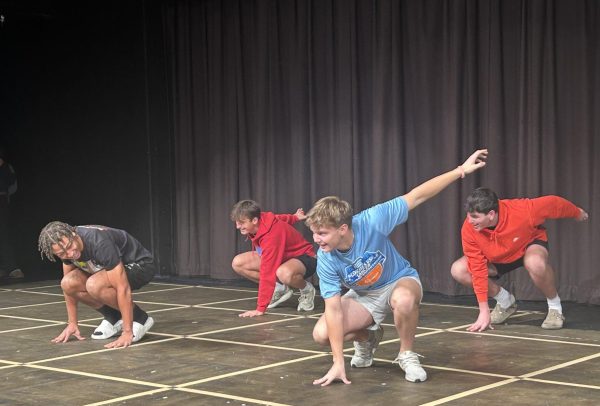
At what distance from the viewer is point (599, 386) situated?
4152mm

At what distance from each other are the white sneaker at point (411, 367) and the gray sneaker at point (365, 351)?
212mm

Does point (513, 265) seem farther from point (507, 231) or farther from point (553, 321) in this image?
point (553, 321)

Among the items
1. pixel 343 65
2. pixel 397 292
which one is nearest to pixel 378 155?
pixel 343 65

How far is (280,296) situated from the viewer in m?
6.93

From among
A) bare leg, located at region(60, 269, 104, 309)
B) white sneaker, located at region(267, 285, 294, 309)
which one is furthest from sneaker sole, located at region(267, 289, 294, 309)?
bare leg, located at region(60, 269, 104, 309)

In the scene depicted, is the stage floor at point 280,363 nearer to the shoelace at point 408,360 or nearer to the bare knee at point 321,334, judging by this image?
the shoelace at point 408,360

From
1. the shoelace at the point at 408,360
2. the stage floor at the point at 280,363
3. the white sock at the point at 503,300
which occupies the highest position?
the white sock at the point at 503,300

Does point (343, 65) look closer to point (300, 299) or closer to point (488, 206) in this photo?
point (300, 299)

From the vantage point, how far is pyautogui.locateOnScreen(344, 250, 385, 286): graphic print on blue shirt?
14.1ft

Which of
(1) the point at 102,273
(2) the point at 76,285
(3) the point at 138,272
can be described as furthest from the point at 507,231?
(2) the point at 76,285

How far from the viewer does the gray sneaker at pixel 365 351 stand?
4.60 m

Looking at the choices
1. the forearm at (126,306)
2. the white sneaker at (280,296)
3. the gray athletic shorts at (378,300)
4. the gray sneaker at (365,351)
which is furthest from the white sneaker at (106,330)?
the gray athletic shorts at (378,300)

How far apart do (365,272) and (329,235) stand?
13.1 inches

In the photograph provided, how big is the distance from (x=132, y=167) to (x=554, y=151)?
4.04 m
